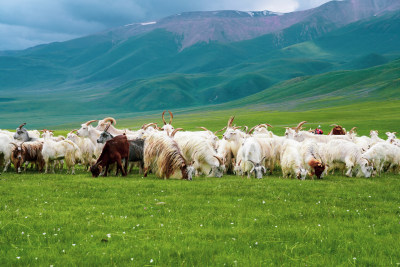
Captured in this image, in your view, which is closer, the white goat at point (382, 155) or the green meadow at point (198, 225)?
the green meadow at point (198, 225)

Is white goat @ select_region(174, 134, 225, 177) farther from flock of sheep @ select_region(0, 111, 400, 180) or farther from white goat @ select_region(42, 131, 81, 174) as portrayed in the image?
white goat @ select_region(42, 131, 81, 174)

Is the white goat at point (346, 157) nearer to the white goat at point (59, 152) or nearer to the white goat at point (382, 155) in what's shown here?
the white goat at point (382, 155)

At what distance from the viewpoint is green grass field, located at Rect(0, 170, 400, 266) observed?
253 inches

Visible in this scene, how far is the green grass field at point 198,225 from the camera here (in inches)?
253

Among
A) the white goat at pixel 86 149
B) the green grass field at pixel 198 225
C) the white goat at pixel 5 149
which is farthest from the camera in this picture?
the white goat at pixel 86 149

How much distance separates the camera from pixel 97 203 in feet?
32.7

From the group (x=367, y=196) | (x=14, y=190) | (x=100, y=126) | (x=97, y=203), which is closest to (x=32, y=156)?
(x=100, y=126)

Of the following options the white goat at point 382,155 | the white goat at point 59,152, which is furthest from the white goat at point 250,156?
the white goat at point 59,152

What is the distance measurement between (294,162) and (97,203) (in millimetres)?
8689

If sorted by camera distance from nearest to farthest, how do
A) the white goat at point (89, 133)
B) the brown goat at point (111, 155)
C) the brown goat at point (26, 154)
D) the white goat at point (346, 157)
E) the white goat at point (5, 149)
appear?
the brown goat at point (111, 155) < the white goat at point (346, 157) < the brown goat at point (26, 154) < the white goat at point (5, 149) < the white goat at point (89, 133)

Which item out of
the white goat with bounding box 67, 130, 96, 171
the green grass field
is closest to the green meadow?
the green grass field

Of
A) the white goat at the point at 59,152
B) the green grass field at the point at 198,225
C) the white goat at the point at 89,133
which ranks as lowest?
the green grass field at the point at 198,225

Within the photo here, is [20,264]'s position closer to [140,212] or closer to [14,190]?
[140,212]

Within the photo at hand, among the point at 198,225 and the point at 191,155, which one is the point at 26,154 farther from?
the point at 198,225
